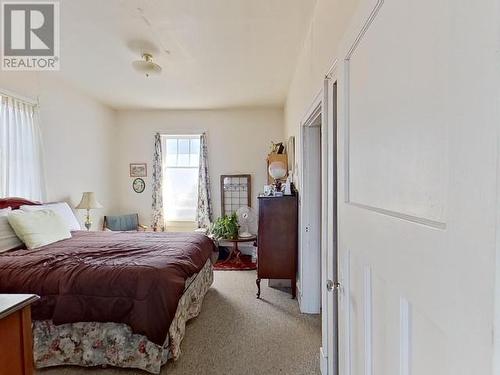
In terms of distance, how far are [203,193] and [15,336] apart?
14.7 ft

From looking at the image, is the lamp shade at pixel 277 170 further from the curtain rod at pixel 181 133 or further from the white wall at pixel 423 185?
the white wall at pixel 423 185

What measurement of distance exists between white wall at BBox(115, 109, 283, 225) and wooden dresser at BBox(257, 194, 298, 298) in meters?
2.18

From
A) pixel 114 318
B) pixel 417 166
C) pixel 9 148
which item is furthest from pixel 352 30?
pixel 9 148

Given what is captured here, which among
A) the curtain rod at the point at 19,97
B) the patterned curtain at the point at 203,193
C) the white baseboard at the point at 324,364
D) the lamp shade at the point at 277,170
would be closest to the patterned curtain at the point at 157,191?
the patterned curtain at the point at 203,193

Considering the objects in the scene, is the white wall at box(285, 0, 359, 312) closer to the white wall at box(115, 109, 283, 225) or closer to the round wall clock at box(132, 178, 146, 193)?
the white wall at box(115, 109, 283, 225)

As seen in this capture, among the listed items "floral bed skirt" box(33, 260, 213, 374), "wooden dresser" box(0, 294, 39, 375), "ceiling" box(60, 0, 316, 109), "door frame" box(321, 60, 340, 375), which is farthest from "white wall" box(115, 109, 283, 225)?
"wooden dresser" box(0, 294, 39, 375)

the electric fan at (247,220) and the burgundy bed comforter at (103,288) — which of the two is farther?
the electric fan at (247,220)

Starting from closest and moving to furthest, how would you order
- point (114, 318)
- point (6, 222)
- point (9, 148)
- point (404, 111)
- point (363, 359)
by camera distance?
point (404, 111) → point (363, 359) → point (114, 318) → point (6, 222) → point (9, 148)

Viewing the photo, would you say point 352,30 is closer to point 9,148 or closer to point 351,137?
point 351,137

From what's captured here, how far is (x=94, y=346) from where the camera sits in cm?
224

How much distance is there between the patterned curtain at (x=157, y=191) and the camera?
5.62 meters

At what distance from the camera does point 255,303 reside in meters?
3.41

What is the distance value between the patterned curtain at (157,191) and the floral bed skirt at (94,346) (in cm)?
338

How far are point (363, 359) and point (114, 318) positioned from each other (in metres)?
1.78
